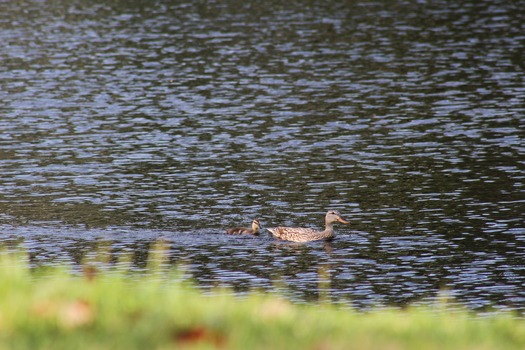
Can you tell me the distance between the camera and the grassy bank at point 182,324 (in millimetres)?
8984

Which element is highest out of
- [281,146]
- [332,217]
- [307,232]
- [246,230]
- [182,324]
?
[182,324]

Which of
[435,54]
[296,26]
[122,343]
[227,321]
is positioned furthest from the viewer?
[296,26]

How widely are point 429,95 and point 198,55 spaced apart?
1660cm

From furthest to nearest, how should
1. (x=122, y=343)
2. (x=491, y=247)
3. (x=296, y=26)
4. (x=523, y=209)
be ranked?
(x=296, y=26), (x=523, y=209), (x=491, y=247), (x=122, y=343)

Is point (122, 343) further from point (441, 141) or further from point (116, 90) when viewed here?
point (116, 90)

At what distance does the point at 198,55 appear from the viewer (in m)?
58.6

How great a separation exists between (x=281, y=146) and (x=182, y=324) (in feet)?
94.7

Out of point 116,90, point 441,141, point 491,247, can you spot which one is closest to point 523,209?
point 491,247

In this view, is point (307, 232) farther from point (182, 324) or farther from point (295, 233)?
point (182, 324)

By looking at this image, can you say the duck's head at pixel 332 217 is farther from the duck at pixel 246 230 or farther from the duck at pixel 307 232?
the duck at pixel 246 230

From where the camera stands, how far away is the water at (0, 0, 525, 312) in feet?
81.1

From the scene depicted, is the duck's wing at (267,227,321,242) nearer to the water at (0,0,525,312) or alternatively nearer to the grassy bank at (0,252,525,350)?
the water at (0,0,525,312)

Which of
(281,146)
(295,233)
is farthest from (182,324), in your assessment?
(281,146)

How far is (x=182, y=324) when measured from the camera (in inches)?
371
